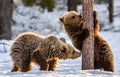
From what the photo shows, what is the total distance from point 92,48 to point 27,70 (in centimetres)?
156

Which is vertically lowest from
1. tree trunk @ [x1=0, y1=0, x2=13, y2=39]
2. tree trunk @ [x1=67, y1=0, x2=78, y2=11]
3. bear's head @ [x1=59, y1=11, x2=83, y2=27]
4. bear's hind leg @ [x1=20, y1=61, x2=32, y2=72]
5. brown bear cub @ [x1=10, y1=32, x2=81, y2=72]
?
bear's hind leg @ [x1=20, y1=61, x2=32, y2=72]

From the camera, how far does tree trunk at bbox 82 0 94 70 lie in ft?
30.5

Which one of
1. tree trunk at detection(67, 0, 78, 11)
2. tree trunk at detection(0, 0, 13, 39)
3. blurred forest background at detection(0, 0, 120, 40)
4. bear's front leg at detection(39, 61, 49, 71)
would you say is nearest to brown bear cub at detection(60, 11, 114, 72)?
bear's front leg at detection(39, 61, 49, 71)

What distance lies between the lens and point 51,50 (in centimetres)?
933

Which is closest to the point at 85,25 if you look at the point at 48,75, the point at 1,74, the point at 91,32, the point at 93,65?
the point at 91,32

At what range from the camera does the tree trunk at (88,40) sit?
9297mm

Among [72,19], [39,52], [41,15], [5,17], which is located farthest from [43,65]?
[41,15]

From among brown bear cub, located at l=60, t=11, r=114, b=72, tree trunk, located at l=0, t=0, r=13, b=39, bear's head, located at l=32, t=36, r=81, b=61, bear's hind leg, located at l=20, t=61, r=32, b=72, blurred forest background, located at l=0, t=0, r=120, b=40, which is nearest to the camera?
bear's head, located at l=32, t=36, r=81, b=61

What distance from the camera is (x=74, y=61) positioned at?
12.6m

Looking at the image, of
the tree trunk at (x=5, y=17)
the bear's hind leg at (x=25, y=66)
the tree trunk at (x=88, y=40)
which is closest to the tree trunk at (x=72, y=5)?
the tree trunk at (x=5, y=17)

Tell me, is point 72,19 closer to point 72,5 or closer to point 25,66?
point 25,66

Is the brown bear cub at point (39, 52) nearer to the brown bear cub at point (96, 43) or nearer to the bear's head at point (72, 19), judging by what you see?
the brown bear cub at point (96, 43)

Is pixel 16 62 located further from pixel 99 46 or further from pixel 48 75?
pixel 99 46

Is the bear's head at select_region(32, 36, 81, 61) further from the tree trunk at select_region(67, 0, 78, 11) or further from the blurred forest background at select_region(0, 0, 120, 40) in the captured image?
the tree trunk at select_region(67, 0, 78, 11)
